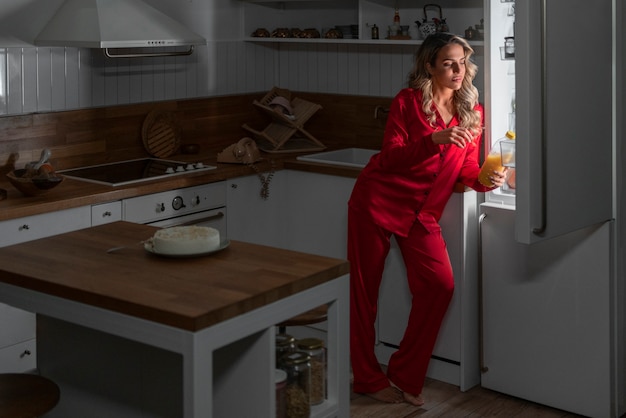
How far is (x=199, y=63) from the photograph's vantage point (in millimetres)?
5371

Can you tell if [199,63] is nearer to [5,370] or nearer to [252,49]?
[252,49]

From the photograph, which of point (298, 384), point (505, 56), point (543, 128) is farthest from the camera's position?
point (505, 56)

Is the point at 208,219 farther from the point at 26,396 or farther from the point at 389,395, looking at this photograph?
the point at 26,396

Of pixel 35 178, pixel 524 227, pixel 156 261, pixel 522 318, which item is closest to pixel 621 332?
pixel 522 318

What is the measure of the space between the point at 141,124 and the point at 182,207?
2.44ft

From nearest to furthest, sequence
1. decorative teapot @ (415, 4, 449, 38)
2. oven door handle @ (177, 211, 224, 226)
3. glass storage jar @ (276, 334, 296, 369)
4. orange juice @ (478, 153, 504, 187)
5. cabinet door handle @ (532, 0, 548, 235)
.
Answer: glass storage jar @ (276, 334, 296, 369) < cabinet door handle @ (532, 0, 548, 235) < orange juice @ (478, 153, 504, 187) < oven door handle @ (177, 211, 224, 226) < decorative teapot @ (415, 4, 449, 38)

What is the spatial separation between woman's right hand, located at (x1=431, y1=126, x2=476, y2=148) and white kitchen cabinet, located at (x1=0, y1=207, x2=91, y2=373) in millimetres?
1509

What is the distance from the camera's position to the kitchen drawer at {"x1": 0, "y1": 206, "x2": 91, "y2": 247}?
3889 millimetres

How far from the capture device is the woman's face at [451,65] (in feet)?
13.3

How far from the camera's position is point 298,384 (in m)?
2.75

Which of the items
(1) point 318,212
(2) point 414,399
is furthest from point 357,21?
(2) point 414,399

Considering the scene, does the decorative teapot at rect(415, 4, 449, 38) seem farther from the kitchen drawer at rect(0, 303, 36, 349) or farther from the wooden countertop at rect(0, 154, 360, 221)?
the kitchen drawer at rect(0, 303, 36, 349)

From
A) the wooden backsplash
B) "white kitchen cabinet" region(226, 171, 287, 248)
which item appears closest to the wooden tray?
the wooden backsplash

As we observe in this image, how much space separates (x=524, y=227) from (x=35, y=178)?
6.49ft
